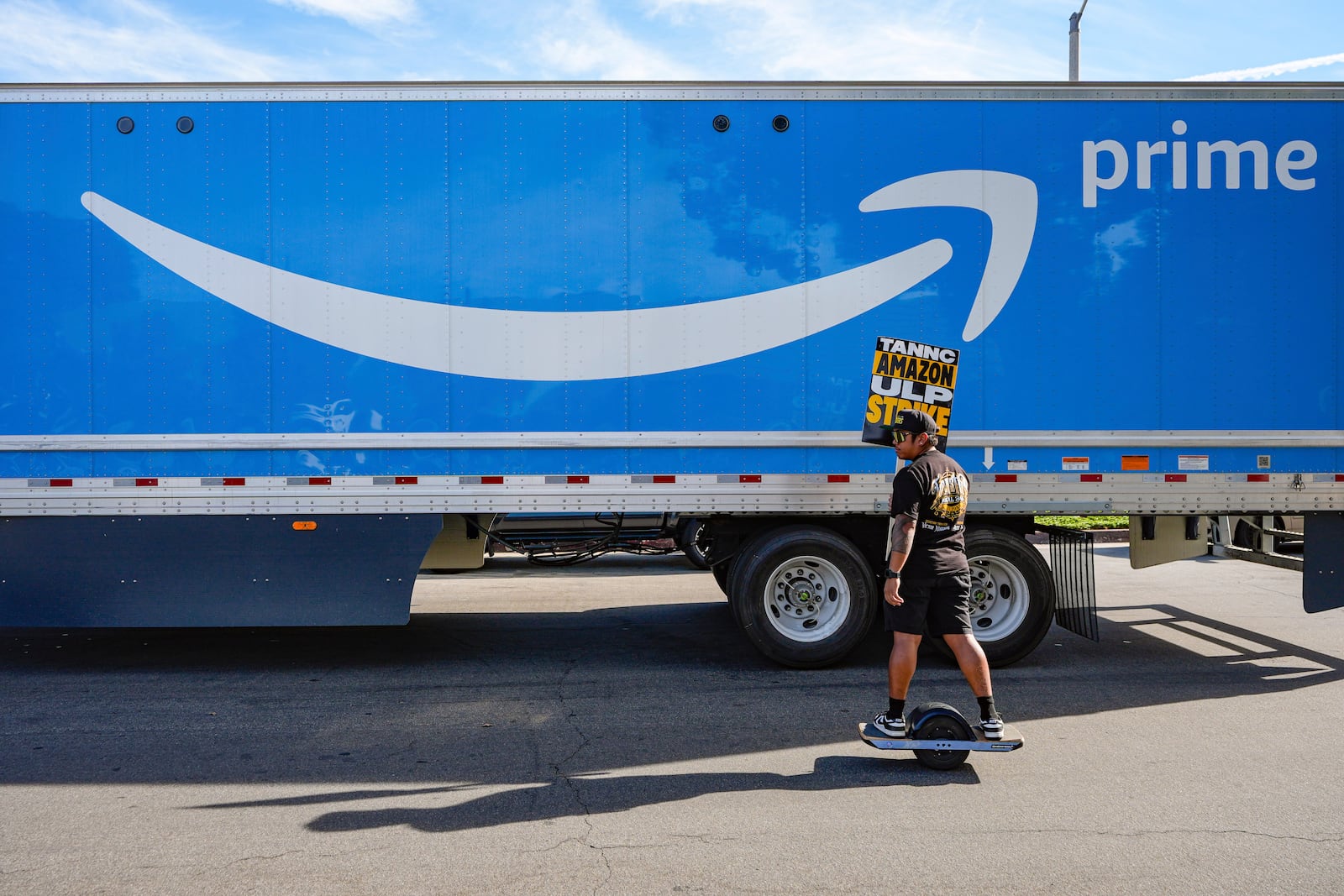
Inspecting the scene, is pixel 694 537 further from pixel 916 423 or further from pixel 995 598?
pixel 916 423

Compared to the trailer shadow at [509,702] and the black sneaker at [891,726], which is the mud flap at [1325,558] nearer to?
the trailer shadow at [509,702]

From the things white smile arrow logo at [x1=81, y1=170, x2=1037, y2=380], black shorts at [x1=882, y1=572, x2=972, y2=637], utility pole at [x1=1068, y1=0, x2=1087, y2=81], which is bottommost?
black shorts at [x1=882, y1=572, x2=972, y2=637]

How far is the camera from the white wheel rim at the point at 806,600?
6645mm

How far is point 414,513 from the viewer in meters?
6.49

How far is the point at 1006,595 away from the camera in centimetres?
674

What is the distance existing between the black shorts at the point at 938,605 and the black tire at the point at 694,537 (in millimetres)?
2458

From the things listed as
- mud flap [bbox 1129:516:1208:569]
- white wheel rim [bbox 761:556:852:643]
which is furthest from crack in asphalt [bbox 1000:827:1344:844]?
mud flap [bbox 1129:516:1208:569]

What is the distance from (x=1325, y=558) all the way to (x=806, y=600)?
3.85 metres

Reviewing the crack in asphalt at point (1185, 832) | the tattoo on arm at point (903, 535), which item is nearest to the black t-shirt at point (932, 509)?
the tattoo on arm at point (903, 535)

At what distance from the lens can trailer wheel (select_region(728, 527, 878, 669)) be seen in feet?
21.5

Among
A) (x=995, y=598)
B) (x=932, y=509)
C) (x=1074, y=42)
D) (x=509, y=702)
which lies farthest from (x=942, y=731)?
(x=1074, y=42)

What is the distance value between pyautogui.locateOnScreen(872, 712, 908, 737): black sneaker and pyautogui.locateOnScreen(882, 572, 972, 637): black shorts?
47 cm

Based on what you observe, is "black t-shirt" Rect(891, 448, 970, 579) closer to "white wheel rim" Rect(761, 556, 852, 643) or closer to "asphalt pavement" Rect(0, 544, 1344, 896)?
"asphalt pavement" Rect(0, 544, 1344, 896)

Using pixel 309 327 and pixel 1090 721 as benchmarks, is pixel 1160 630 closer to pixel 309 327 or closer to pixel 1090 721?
pixel 1090 721
